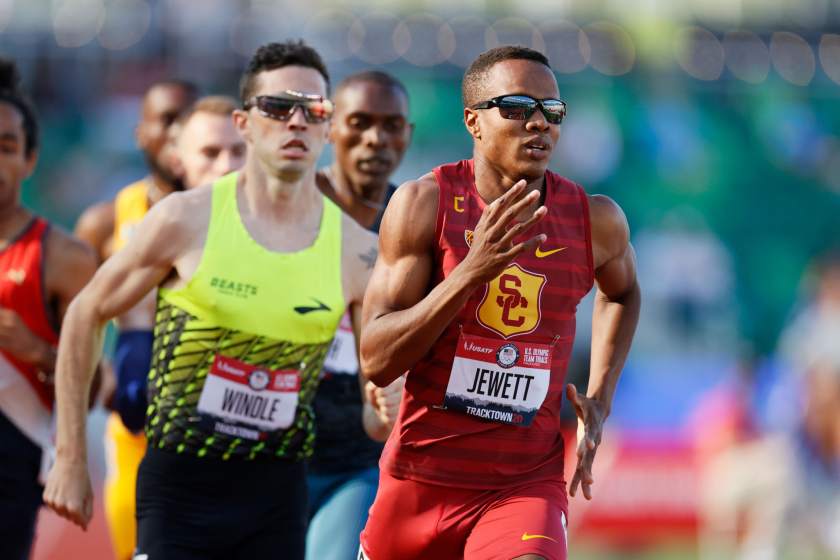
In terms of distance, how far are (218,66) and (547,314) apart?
45.8 ft

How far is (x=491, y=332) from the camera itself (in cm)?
327

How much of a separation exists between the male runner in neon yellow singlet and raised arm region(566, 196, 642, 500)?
112cm

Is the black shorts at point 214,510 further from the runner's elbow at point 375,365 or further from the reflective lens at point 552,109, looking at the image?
the reflective lens at point 552,109

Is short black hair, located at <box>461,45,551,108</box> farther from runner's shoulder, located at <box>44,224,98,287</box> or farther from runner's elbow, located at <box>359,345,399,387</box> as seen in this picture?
runner's shoulder, located at <box>44,224,98,287</box>

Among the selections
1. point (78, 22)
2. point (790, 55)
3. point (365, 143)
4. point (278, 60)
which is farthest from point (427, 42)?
point (278, 60)

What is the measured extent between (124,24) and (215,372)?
13754mm

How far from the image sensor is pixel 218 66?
16.2 metres

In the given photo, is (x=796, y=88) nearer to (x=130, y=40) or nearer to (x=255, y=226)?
(x=130, y=40)

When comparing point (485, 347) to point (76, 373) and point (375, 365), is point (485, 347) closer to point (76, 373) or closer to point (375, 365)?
point (375, 365)


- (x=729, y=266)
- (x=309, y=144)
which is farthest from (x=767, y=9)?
(x=309, y=144)

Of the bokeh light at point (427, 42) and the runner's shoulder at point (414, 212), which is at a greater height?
the bokeh light at point (427, 42)

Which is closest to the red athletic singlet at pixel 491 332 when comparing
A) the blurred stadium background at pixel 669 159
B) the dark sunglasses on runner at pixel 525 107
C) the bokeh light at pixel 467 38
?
the dark sunglasses on runner at pixel 525 107

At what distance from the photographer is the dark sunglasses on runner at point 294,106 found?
14.4ft

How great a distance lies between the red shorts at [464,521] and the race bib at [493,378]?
0.91 ft
